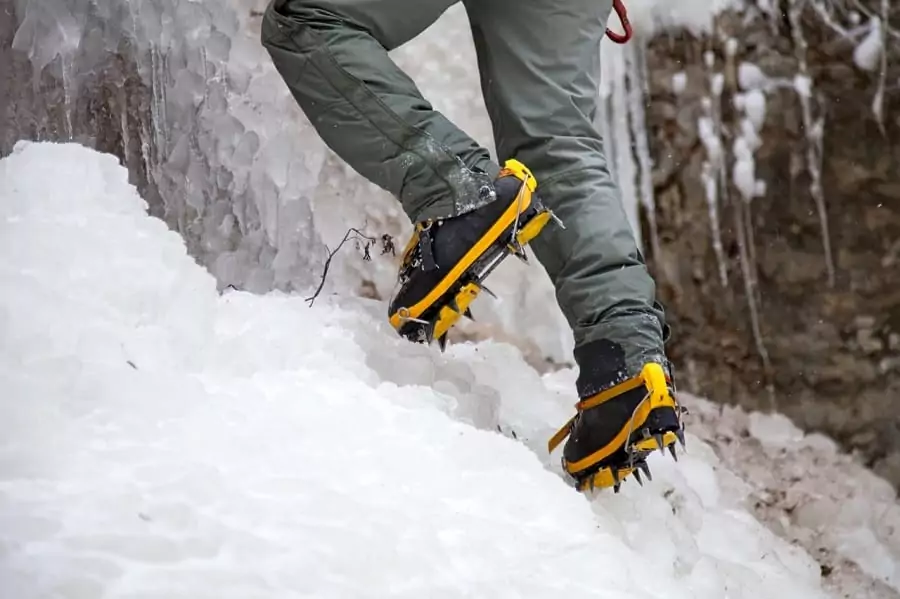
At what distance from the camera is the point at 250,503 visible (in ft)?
2.17

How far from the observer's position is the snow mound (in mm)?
596

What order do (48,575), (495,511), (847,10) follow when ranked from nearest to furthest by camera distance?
(48,575) < (495,511) < (847,10)

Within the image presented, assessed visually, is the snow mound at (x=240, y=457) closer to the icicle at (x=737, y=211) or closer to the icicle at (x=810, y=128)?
the icicle at (x=737, y=211)

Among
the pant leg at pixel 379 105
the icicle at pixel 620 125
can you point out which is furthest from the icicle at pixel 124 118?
the icicle at pixel 620 125

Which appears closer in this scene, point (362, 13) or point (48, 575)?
point (48, 575)

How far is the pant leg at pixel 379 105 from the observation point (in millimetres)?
963

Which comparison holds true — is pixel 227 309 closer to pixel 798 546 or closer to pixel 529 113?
pixel 529 113

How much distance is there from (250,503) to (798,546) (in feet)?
3.10

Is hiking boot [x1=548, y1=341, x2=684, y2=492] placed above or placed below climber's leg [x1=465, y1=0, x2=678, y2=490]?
below

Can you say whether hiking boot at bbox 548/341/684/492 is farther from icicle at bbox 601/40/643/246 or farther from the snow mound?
icicle at bbox 601/40/643/246

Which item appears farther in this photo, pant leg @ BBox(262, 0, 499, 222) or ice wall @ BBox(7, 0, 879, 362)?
ice wall @ BBox(7, 0, 879, 362)

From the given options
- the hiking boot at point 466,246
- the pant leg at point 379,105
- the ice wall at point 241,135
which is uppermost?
the pant leg at point 379,105

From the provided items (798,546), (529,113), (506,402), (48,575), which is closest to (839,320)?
(798,546)

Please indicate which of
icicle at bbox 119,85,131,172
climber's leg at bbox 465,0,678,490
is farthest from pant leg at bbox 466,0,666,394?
icicle at bbox 119,85,131,172
